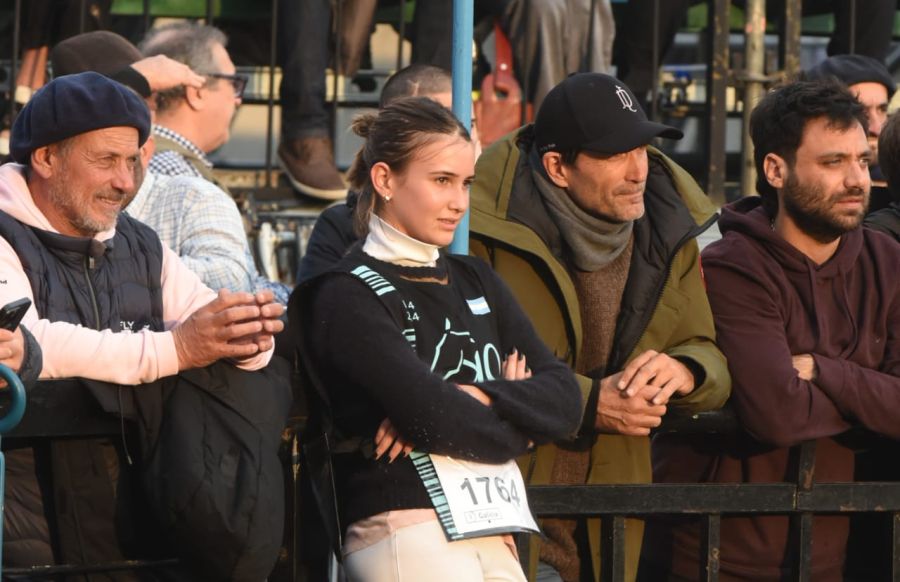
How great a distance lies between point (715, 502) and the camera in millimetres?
4105

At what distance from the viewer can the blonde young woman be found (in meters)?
3.53

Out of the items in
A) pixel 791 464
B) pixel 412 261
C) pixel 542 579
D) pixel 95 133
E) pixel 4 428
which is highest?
pixel 95 133

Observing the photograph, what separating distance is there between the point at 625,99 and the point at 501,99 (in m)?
3.24

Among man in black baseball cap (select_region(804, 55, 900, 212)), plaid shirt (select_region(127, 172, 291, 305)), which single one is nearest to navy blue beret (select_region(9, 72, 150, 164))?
plaid shirt (select_region(127, 172, 291, 305))

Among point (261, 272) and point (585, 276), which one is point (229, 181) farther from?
point (585, 276)

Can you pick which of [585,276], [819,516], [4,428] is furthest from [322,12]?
[4,428]

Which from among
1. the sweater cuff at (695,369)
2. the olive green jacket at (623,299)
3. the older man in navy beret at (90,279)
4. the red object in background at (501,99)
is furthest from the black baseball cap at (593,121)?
the red object in background at (501,99)

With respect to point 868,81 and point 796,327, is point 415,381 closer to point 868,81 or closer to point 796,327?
point 796,327

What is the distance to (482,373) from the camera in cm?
373

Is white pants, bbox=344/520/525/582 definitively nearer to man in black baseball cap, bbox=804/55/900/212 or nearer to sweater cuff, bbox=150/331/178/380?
sweater cuff, bbox=150/331/178/380

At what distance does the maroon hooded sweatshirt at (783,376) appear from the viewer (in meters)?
4.27

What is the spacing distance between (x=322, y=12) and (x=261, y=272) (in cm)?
125

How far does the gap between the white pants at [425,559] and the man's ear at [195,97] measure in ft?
8.09

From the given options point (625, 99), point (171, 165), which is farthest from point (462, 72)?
point (171, 165)
